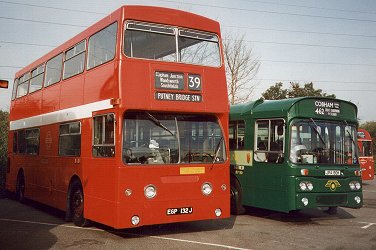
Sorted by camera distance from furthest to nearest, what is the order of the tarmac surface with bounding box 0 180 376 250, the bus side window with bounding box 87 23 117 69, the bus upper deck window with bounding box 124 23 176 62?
the bus side window with bounding box 87 23 117 69
the bus upper deck window with bounding box 124 23 176 62
the tarmac surface with bounding box 0 180 376 250

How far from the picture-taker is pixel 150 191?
8.48 metres

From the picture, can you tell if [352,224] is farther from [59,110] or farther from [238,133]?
[59,110]

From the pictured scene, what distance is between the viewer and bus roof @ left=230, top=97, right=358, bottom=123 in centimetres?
1071

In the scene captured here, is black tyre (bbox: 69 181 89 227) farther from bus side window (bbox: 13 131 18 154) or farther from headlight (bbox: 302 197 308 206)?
bus side window (bbox: 13 131 18 154)

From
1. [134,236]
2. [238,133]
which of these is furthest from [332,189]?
[134,236]

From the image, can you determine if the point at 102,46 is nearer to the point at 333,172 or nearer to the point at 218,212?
the point at 218,212

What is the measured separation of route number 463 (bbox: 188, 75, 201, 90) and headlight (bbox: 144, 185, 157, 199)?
214 centimetres

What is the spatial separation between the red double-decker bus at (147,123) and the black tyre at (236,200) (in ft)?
9.37

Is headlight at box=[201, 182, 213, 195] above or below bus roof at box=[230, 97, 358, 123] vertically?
below

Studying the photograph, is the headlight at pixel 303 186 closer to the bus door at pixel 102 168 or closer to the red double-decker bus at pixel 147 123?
the red double-decker bus at pixel 147 123

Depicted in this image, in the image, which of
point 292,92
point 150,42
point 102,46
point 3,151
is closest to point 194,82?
point 150,42

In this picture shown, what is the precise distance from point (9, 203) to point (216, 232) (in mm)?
8682

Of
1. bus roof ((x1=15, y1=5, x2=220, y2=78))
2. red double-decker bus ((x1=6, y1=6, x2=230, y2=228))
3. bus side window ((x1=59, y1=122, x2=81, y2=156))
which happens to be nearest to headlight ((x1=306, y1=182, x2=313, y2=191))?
red double-decker bus ((x1=6, y1=6, x2=230, y2=228))

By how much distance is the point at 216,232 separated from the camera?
381 inches
